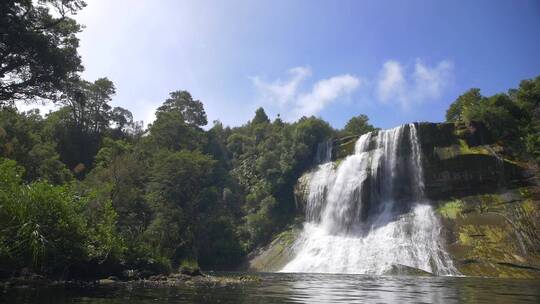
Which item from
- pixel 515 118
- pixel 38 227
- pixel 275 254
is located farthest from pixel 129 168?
pixel 515 118

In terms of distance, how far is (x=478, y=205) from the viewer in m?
35.6

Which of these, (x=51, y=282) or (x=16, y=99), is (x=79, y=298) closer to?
(x=51, y=282)

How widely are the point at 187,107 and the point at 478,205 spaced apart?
47.1 m

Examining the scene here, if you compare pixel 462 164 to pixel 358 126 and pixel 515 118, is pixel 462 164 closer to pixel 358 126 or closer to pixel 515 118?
pixel 515 118

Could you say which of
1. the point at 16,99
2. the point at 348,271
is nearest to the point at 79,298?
the point at 16,99

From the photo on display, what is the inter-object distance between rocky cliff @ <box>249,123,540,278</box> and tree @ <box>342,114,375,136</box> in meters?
25.0

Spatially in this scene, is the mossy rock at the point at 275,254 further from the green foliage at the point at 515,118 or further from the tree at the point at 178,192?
the green foliage at the point at 515,118

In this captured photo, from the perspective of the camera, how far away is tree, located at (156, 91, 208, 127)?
6800 centimetres

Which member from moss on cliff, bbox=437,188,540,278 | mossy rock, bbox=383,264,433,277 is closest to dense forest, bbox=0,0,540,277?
moss on cliff, bbox=437,188,540,278

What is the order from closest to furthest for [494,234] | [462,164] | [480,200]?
[494,234] → [480,200] → [462,164]

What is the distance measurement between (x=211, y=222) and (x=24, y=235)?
3330 centimetres

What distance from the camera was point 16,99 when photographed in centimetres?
2086

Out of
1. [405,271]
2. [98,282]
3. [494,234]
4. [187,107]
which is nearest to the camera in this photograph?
[98,282]

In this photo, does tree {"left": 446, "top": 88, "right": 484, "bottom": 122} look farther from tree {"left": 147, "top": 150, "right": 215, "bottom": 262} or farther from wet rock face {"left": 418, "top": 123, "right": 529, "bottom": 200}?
tree {"left": 147, "top": 150, "right": 215, "bottom": 262}
